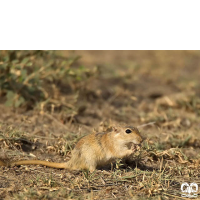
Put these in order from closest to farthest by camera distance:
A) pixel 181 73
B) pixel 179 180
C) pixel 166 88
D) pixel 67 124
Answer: pixel 179 180
pixel 67 124
pixel 166 88
pixel 181 73

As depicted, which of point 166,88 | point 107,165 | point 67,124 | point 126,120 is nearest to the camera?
point 107,165

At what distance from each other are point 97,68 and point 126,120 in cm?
105

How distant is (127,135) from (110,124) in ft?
3.25

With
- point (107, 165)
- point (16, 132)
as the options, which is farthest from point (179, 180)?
point (16, 132)

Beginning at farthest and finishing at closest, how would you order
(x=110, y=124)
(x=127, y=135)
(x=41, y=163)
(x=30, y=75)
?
(x=30, y=75) < (x=110, y=124) < (x=127, y=135) < (x=41, y=163)

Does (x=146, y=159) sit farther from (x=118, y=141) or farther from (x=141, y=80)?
(x=141, y=80)

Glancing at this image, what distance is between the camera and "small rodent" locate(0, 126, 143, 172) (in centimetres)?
432

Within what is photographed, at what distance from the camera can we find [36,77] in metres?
6.07

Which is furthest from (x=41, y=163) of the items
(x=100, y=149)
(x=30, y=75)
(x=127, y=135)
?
(x=30, y=75)

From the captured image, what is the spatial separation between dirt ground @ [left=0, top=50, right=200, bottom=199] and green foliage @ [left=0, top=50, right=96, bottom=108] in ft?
0.76

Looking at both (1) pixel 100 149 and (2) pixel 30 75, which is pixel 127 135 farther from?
(2) pixel 30 75

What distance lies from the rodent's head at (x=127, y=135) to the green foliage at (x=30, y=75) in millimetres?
1972

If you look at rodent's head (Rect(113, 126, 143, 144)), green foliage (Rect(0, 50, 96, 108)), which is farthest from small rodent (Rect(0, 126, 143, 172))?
green foliage (Rect(0, 50, 96, 108))

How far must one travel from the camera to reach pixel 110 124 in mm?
5449
